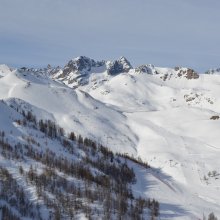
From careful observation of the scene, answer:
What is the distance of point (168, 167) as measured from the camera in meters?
63.9

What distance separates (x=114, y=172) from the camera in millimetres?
48594

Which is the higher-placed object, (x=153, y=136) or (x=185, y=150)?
(x=153, y=136)

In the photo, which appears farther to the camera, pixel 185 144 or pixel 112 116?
pixel 112 116

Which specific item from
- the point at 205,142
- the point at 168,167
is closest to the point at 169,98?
the point at 205,142

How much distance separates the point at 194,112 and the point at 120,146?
37458mm

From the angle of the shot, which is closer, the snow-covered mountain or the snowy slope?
the snow-covered mountain

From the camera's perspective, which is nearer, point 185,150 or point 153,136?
point 185,150

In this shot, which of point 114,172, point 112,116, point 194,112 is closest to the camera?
point 114,172

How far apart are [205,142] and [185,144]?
4561mm

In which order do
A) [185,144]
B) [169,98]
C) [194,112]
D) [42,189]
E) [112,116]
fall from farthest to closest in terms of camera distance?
[169,98], [194,112], [112,116], [185,144], [42,189]

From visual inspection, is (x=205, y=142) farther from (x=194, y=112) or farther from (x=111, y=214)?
(x=111, y=214)

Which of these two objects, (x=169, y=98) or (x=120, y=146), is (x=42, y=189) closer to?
(x=120, y=146)

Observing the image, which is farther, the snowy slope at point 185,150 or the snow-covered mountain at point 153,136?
the snowy slope at point 185,150

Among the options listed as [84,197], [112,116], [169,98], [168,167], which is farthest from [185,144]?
[169,98]
